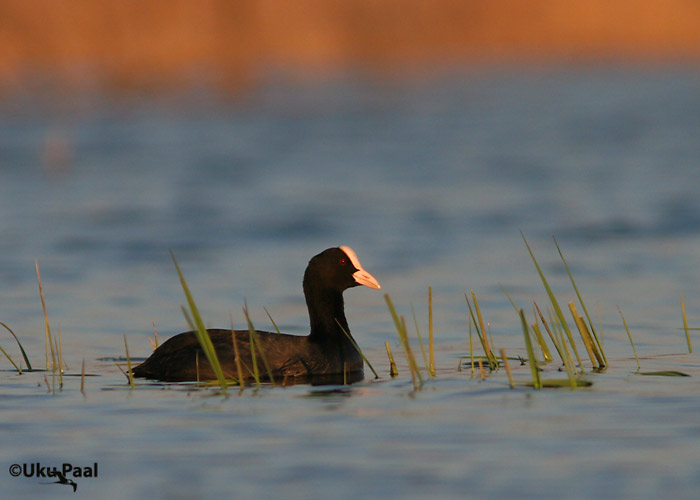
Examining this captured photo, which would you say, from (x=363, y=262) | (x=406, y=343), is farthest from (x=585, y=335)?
(x=363, y=262)

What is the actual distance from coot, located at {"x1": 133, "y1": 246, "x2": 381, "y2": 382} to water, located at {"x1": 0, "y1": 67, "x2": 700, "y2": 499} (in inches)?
14.7

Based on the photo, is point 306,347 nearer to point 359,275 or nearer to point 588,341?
point 359,275

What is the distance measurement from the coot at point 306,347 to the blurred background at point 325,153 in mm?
1757

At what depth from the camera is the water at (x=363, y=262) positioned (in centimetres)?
632

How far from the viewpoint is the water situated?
6.32 metres

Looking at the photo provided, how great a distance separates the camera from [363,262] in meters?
15.1

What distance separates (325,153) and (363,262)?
12.2 meters

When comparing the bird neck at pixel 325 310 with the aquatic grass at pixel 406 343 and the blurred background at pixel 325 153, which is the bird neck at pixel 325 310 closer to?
the aquatic grass at pixel 406 343

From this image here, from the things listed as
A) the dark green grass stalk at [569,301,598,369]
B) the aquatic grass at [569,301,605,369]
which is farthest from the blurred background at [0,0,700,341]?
the dark green grass stalk at [569,301,598,369]

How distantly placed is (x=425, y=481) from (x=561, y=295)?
22.0 feet

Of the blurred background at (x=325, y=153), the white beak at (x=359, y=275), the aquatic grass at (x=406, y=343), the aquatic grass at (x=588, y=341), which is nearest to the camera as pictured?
the aquatic grass at (x=406, y=343)

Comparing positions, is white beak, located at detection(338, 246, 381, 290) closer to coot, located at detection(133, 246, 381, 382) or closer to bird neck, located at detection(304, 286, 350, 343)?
coot, located at detection(133, 246, 381, 382)

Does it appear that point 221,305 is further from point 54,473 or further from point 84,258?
point 54,473

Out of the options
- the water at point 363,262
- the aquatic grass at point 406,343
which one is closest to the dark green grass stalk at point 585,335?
the water at point 363,262
